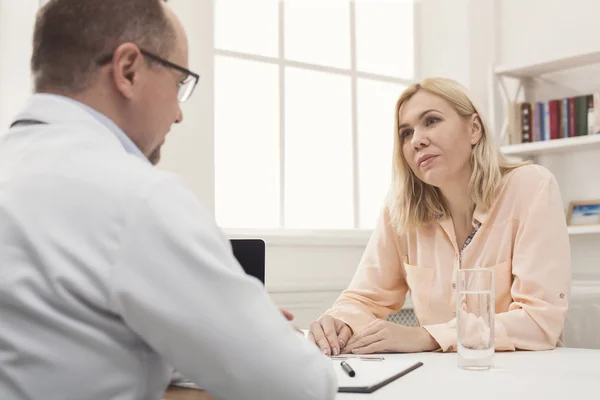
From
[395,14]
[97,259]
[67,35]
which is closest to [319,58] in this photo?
[395,14]

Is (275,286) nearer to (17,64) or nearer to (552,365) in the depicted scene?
(17,64)

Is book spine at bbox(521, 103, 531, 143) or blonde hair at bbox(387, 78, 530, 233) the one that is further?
book spine at bbox(521, 103, 531, 143)

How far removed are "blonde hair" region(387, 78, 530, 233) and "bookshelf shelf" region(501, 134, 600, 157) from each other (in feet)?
4.20

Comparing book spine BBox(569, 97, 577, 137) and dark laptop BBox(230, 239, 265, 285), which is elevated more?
book spine BBox(569, 97, 577, 137)

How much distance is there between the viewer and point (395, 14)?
12.5ft

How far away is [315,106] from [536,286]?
6.38 ft

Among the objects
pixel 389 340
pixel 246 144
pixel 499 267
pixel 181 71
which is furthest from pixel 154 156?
pixel 246 144

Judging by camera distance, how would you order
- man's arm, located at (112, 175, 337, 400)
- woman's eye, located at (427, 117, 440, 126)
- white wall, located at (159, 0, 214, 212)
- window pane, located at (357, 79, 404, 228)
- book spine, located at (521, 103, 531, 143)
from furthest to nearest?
1. window pane, located at (357, 79, 404, 228)
2. book spine, located at (521, 103, 531, 143)
3. white wall, located at (159, 0, 214, 212)
4. woman's eye, located at (427, 117, 440, 126)
5. man's arm, located at (112, 175, 337, 400)

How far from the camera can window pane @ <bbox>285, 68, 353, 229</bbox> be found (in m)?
3.36

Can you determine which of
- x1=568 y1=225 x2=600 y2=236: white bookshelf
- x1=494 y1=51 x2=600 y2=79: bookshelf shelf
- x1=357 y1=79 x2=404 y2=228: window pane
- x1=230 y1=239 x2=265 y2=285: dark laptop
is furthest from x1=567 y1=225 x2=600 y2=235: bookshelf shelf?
x1=230 y1=239 x2=265 y2=285: dark laptop

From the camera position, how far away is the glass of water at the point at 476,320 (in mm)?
1222

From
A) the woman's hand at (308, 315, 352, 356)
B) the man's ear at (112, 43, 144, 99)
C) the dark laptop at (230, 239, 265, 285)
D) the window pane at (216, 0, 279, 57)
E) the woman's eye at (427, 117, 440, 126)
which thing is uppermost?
the window pane at (216, 0, 279, 57)

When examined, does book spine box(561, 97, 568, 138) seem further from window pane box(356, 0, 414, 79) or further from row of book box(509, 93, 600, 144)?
window pane box(356, 0, 414, 79)

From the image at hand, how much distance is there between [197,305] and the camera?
69 centimetres
